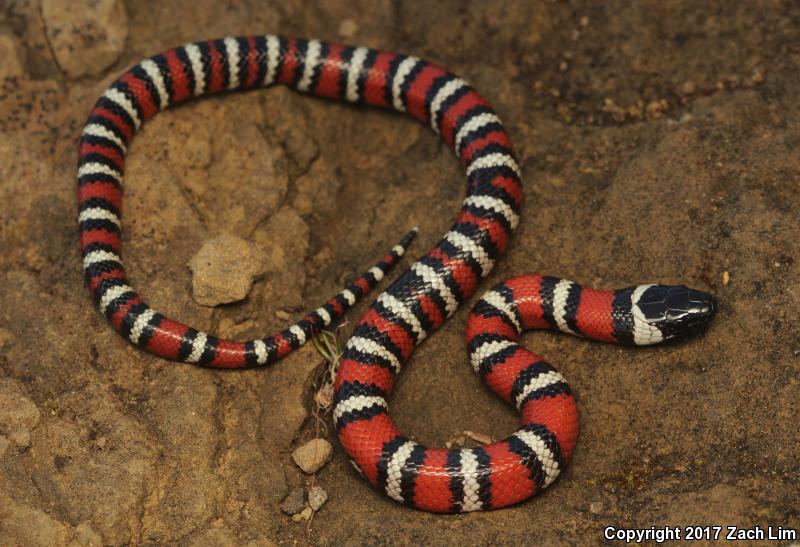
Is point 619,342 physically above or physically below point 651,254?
below

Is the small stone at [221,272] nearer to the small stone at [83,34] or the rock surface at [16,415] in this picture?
the rock surface at [16,415]

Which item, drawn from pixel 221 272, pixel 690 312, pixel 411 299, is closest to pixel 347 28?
pixel 221 272

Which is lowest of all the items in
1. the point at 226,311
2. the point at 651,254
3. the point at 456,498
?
the point at 456,498

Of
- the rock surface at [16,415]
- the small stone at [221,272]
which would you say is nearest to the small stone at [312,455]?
the small stone at [221,272]

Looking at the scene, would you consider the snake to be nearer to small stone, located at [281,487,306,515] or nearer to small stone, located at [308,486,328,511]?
small stone, located at [308,486,328,511]

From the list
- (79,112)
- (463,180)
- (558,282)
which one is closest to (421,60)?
(463,180)

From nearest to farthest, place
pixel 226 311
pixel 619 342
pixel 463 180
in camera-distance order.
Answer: pixel 619 342
pixel 226 311
pixel 463 180

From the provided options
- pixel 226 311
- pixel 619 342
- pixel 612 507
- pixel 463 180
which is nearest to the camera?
pixel 612 507

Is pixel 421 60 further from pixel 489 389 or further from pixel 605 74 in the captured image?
pixel 489 389
